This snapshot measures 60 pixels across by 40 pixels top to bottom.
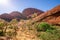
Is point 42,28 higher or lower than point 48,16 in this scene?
lower

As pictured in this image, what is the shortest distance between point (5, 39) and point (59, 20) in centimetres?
1278

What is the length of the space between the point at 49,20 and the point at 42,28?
6.30 m

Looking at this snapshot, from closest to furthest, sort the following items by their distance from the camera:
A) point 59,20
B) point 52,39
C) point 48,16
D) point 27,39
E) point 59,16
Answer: point 52,39
point 27,39
point 59,20
point 59,16
point 48,16

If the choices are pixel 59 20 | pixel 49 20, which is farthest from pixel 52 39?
pixel 49 20

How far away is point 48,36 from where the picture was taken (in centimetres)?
1470

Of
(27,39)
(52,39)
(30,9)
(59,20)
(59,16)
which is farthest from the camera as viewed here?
(30,9)

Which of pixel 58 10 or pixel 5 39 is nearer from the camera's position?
pixel 5 39

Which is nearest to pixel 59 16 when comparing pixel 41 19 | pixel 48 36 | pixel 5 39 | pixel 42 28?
pixel 41 19

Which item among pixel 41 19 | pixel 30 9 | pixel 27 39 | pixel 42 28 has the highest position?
pixel 30 9

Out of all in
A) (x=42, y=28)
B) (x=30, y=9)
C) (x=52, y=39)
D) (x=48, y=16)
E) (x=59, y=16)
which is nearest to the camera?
(x=52, y=39)

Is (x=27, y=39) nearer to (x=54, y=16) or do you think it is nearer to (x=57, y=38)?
(x=57, y=38)

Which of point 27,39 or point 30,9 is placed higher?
point 30,9

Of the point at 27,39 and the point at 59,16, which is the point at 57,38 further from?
the point at 59,16

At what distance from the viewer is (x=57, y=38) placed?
14.4 meters
